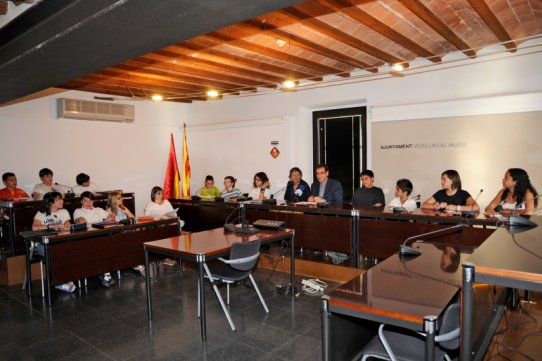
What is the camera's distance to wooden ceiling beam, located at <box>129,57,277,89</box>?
4.74 metres

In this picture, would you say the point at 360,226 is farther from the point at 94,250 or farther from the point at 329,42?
the point at 94,250

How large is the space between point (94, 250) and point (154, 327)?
1409 mm

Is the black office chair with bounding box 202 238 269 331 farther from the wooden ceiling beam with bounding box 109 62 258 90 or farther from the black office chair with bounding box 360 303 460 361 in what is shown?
the wooden ceiling beam with bounding box 109 62 258 90

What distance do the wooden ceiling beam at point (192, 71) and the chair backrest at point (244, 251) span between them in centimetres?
251

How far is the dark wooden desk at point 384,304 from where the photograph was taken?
1.70m

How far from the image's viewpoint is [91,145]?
7.38m

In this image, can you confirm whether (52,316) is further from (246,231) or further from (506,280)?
(506,280)

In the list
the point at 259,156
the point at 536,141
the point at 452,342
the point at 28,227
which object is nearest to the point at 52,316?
the point at 28,227

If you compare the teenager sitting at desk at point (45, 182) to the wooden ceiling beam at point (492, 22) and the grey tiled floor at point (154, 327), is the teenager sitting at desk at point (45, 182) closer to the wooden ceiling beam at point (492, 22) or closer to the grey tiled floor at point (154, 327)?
the grey tiled floor at point (154, 327)

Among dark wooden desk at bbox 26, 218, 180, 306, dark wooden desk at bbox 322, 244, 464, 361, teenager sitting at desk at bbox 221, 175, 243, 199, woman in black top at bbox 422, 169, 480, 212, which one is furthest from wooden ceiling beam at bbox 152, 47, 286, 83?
dark wooden desk at bbox 322, 244, 464, 361

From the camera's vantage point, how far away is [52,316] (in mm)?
3803

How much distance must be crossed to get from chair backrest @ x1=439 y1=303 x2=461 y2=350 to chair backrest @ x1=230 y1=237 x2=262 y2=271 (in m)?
1.84

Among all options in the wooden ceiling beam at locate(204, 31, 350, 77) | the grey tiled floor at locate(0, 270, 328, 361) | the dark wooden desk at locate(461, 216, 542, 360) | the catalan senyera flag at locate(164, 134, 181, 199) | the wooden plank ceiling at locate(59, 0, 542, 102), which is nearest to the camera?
the dark wooden desk at locate(461, 216, 542, 360)

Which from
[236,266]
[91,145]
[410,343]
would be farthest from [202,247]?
[91,145]
